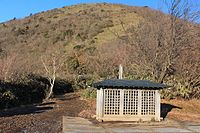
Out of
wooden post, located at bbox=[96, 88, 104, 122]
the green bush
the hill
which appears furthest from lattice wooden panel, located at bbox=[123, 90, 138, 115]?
the green bush

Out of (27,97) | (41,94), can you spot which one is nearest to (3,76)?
(27,97)

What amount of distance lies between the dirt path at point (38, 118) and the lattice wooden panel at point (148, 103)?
3535 mm

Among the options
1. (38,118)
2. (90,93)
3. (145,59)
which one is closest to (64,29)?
(145,59)

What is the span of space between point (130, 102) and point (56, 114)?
3691 millimetres

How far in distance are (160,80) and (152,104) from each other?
25.5ft

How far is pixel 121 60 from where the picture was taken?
31.4 m

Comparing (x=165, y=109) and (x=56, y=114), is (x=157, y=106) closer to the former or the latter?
(x=165, y=109)

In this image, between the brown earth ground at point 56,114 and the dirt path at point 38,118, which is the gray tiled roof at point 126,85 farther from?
the dirt path at point 38,118

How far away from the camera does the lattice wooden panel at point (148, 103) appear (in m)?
17.8

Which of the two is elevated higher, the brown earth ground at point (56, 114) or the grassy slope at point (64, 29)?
the grassy slope at point (64, 29)

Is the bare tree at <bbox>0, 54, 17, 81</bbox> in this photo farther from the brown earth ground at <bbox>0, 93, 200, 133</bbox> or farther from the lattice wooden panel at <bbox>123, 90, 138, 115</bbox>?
the lattice wooden panel at <bbox>123, 90, 138, 115</bbox>

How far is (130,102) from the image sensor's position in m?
17.7

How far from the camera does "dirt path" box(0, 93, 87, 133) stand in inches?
554

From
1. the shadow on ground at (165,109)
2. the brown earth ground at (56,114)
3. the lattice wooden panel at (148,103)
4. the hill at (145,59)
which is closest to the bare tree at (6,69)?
the hill at (145,59)
